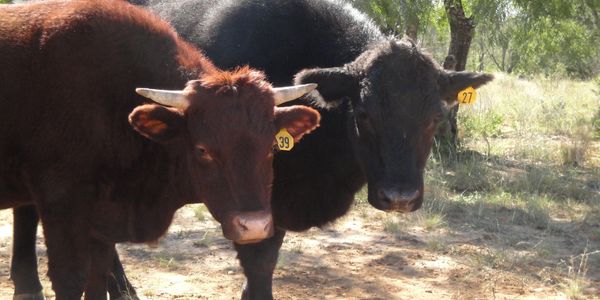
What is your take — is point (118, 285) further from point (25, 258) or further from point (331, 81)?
point (331, 81)

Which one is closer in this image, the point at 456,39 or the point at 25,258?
the point at 25,258

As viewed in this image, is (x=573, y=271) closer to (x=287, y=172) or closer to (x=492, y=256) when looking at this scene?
(x=492, y=256)

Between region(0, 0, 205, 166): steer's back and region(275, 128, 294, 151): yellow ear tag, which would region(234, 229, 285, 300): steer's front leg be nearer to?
region(275, 128, 294, 151): yellow ear tag

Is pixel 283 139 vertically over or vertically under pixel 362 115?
under

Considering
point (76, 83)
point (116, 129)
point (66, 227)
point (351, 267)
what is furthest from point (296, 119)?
point (351, 267)

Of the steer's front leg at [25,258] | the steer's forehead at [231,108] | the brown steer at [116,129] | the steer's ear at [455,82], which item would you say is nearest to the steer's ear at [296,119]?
the brown steer at [116,129]

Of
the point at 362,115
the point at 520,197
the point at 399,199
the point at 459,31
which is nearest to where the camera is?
the point at 399,199

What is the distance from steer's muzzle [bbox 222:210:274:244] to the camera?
439 cm

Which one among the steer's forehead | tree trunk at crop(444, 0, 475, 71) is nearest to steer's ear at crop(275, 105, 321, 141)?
the steer's forehead

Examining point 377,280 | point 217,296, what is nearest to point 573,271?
point 377,280

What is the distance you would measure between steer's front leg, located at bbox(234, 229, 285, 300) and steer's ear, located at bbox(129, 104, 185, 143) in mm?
1432

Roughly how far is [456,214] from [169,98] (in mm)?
5073

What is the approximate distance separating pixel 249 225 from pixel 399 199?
1362 millimetres

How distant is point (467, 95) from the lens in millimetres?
6258
